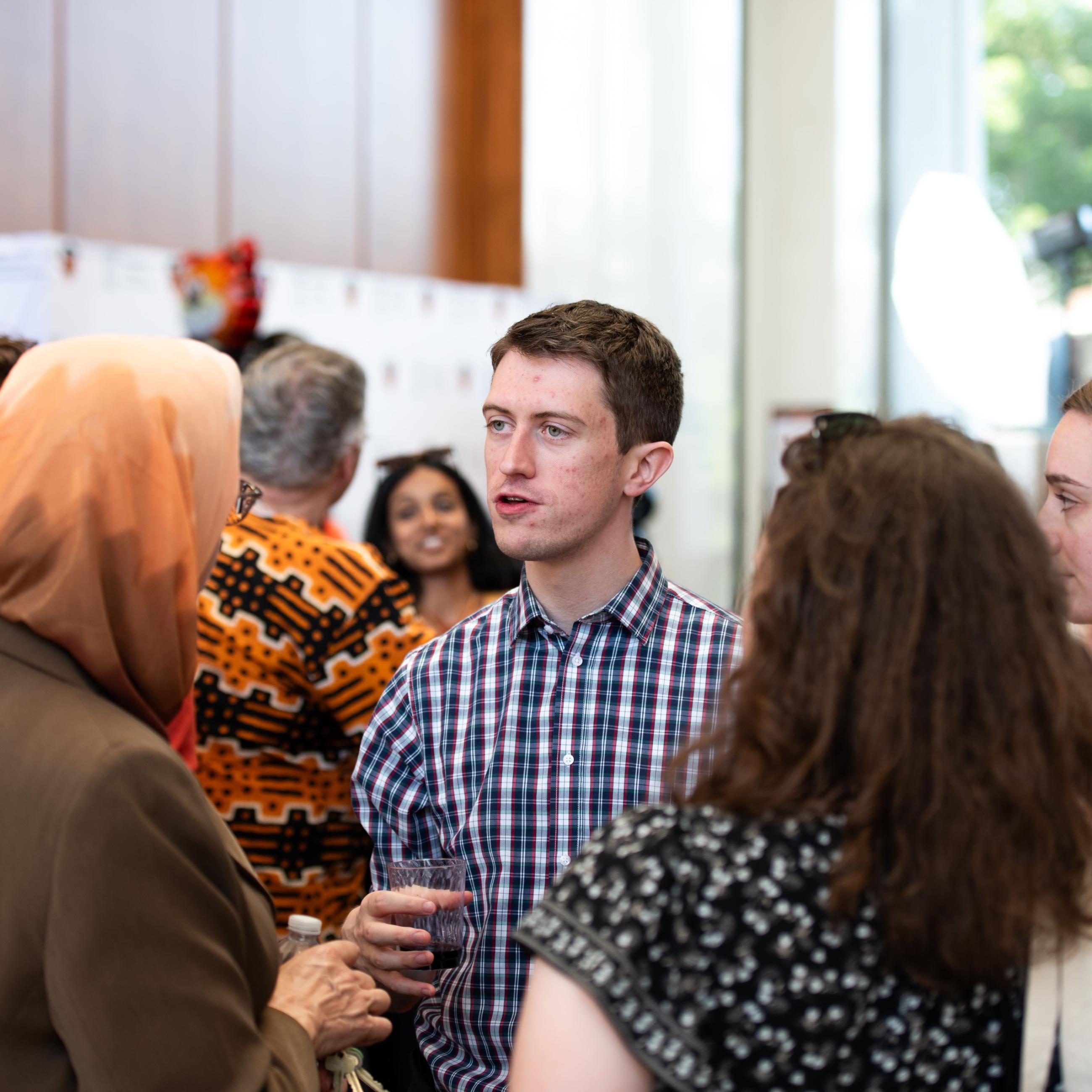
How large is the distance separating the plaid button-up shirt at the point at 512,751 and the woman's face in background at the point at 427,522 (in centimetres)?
197

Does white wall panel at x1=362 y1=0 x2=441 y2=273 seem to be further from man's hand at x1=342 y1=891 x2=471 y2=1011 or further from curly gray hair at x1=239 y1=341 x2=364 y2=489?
man's hand at x1=342 y1=891 x2=471 y2=1011

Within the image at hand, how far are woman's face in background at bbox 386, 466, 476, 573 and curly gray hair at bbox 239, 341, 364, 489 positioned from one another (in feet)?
4.09

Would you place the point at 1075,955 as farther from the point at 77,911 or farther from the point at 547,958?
the point at 77,911

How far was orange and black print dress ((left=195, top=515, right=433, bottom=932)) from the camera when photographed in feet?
7.09

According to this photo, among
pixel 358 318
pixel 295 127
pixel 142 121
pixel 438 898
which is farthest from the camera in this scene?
pixel 295 127

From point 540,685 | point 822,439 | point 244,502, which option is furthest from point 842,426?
point 244,502

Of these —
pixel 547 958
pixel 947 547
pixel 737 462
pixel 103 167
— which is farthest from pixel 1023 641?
pixel 737 462

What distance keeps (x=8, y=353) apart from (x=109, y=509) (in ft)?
3.14

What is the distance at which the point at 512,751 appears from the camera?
1.75 meters

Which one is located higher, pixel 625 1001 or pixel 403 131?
pixel 403 131

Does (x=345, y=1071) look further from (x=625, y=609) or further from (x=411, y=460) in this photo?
(x=411, y=460)

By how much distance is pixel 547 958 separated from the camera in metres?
0.97

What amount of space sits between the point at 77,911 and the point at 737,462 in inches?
249

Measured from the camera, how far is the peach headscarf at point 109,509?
113 cm
